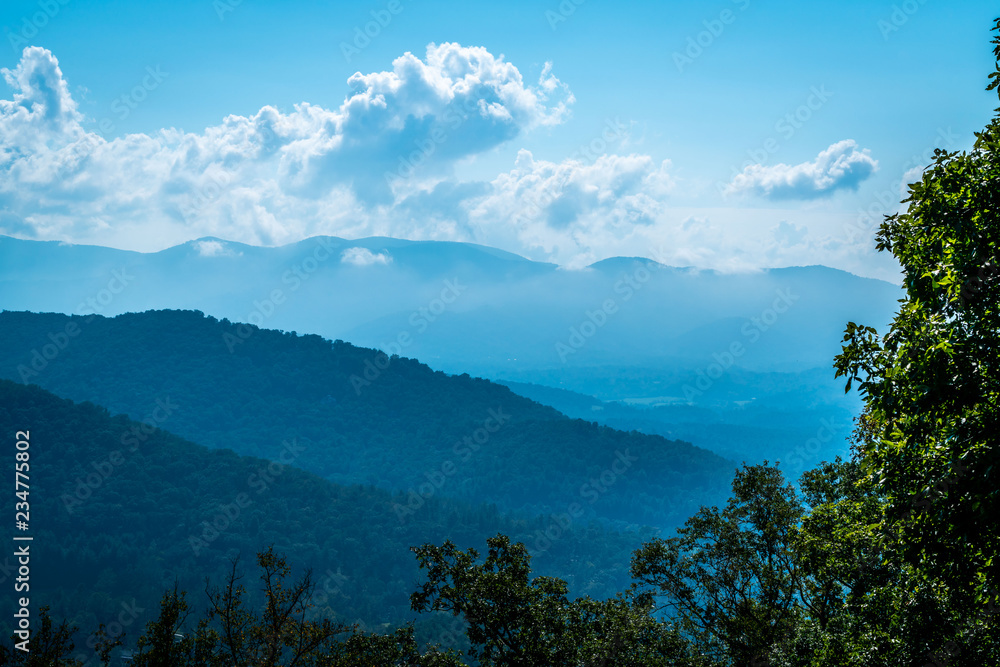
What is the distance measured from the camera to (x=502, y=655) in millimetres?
12977

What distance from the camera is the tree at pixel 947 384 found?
668 centimetres

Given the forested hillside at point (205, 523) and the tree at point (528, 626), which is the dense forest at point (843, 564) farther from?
the forested hillside at point (205, 523)

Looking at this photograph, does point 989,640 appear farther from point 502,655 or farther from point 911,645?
point 502,655

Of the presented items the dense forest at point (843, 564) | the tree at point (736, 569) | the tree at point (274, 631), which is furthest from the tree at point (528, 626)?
the tree at point (274, 631)

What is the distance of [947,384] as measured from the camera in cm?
676

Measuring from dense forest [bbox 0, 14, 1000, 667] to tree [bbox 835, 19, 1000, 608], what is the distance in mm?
20

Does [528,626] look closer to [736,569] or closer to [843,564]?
[736,569]

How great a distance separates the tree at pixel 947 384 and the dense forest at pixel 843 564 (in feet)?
0.07

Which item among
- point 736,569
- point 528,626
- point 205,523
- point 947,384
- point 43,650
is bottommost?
point 205,523

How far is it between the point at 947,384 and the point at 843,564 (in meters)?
5.70

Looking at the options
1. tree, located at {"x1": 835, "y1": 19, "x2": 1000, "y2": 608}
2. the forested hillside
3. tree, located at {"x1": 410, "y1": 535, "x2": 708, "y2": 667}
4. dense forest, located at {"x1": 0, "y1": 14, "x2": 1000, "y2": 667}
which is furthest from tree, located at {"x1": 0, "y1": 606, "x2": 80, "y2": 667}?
the forested hillside

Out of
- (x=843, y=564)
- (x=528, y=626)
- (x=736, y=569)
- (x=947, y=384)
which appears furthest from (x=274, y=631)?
(x=947, y=384)

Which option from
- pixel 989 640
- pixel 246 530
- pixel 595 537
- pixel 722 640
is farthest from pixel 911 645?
pixel 595 537

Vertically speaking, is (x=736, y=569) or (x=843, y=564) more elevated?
(x=843, y=564)
